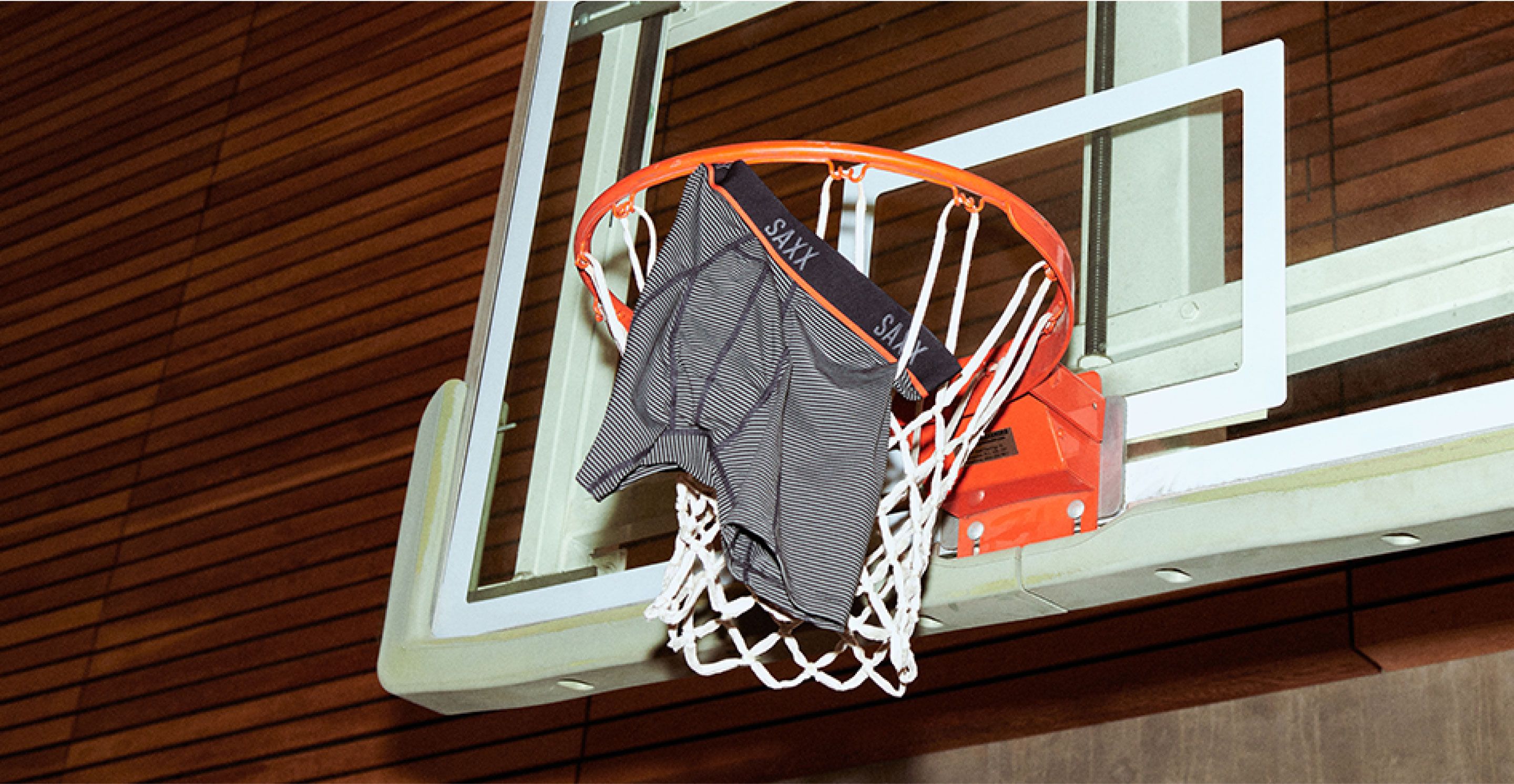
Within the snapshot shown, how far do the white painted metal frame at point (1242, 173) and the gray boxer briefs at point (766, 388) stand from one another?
28cm

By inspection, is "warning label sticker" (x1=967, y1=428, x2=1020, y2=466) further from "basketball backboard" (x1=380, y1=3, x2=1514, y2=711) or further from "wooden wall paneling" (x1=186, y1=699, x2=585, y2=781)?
"wooden wall paneling" (x1=186, y1=699, x2=585, y2=781)

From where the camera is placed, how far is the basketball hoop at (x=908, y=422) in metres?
2.09

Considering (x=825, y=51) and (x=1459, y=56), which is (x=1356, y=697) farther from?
(x=825, y=51)

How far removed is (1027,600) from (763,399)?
472mm

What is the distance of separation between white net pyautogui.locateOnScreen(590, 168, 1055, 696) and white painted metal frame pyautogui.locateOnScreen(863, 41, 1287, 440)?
0.16 meters

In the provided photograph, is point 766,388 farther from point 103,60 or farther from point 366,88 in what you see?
point 103,60

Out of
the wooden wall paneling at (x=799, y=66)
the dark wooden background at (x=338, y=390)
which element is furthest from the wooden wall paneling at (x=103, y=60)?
the wooden wall paneling at (x=799, y=66)

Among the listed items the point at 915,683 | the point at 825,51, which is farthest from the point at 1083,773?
the point at 825,51

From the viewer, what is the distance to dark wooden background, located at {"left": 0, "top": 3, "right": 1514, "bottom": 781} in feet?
8.41

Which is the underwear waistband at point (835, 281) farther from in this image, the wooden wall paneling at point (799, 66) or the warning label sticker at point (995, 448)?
the wooden wall paneling at point (799, 66)

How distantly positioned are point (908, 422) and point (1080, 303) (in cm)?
36

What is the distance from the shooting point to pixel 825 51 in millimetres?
2957

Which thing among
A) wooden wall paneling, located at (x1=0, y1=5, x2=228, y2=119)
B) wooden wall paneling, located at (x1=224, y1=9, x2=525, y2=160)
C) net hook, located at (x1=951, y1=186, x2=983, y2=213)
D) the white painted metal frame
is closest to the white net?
net hook, located at (x1=951, y1=186, x2=983, y2=213)

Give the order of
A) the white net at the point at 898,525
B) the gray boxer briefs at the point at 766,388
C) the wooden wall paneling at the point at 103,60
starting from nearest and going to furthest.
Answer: the gray boxer briefs at the point at 766,388, the white net at the point at 898,525, the wooden wall paneling at the point at 103,60
